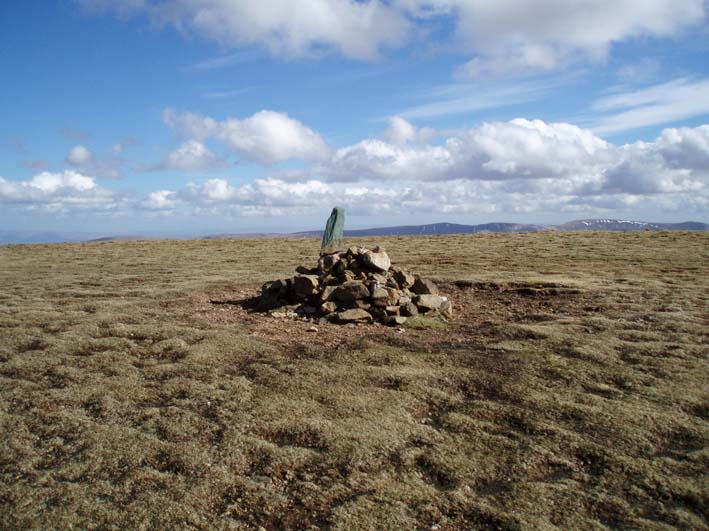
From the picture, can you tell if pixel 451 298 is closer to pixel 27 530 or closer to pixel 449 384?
pixel 449 384

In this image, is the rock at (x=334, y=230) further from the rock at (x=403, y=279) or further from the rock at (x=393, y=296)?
the rock at (x=393, y=296)

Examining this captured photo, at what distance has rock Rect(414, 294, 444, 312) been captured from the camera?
1330cm

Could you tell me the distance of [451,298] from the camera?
15.6m

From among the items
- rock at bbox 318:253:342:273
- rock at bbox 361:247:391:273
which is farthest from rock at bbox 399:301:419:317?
rock at bbox 318:253:342:273

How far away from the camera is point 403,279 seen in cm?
1471

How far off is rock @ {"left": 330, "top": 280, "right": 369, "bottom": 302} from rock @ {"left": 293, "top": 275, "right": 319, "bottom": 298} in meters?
0.76

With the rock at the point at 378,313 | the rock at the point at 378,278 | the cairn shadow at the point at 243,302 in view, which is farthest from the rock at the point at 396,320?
the cairn shadow at the point at 243,302

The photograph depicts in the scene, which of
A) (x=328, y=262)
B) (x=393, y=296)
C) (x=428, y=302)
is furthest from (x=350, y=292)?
(x=428, y=302)

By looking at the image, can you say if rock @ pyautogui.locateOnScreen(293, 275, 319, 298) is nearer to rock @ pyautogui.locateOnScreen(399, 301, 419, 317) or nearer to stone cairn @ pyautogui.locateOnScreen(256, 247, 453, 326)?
stone cairn @ pyautogui.locateOnScreen(256, 247, 453, 326)

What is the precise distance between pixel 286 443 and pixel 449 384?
10.7 ft

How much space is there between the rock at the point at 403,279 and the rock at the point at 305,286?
8.24 feet

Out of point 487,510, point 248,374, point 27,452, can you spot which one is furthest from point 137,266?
point 487,510

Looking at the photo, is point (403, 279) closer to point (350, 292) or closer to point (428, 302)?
point (428, 302)

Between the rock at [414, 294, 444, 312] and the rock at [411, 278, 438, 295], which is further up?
the rock at [411, 278, 438, 295]
